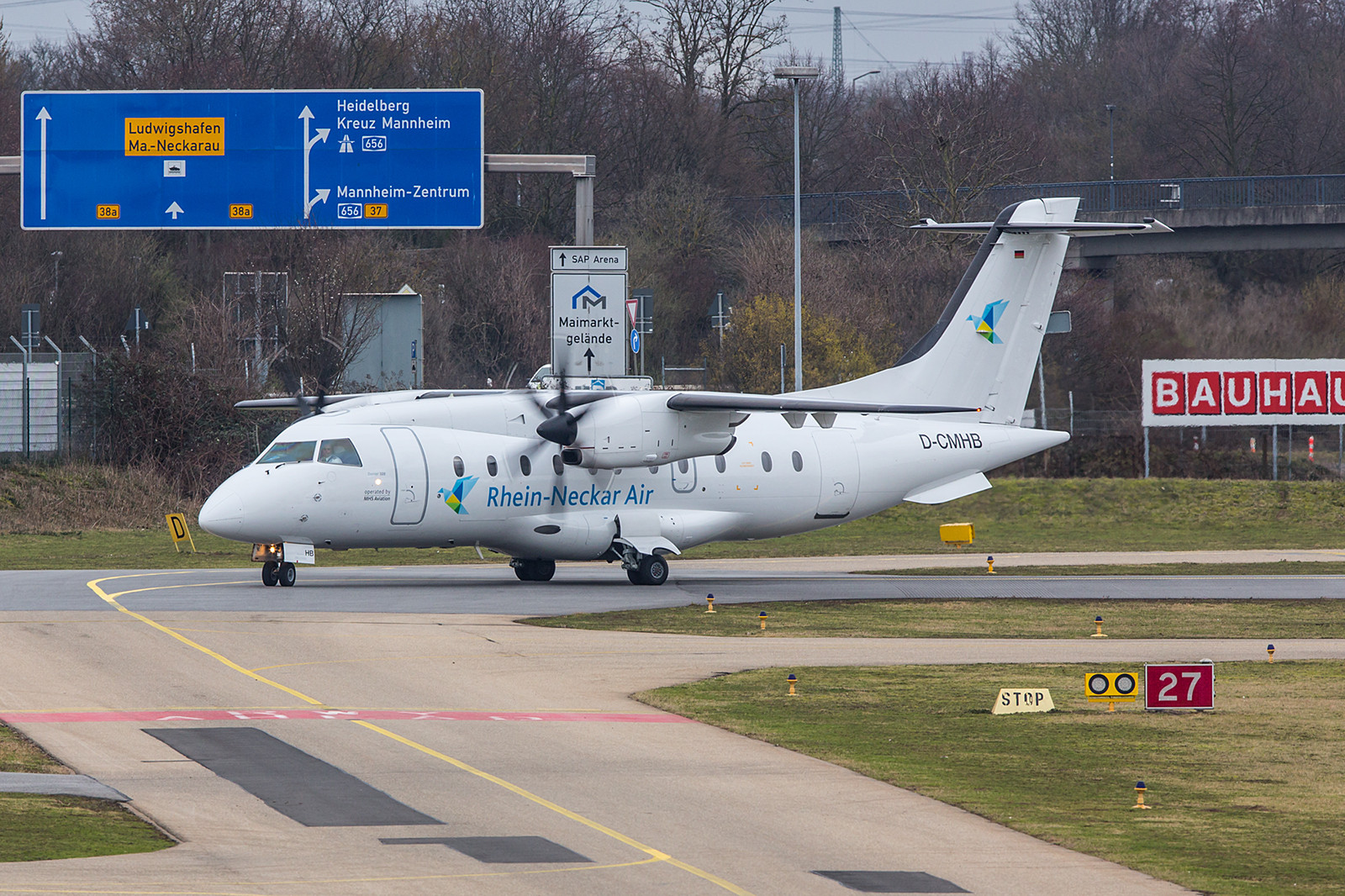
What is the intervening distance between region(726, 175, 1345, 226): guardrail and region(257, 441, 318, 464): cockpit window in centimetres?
3954

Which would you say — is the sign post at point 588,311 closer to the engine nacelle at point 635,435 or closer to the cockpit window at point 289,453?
the engine nacelle at point 635,435

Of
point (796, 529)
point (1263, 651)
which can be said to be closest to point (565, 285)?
point (796, 529)

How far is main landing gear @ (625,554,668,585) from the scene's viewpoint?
31109 millimetres

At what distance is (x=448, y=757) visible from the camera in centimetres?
1519

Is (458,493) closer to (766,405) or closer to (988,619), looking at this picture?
(766,405)

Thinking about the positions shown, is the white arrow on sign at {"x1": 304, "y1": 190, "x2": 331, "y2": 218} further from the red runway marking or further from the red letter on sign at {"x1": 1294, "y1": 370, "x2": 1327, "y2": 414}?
the red letter on sign at {"x1": 1294, "y1": 370, "x2": 1327, "y2": 414}

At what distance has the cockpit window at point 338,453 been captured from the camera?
2812cm

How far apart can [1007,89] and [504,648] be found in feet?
253

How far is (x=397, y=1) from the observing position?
259 ft

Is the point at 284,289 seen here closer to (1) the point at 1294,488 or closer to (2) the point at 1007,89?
(1) the point at 1294,488

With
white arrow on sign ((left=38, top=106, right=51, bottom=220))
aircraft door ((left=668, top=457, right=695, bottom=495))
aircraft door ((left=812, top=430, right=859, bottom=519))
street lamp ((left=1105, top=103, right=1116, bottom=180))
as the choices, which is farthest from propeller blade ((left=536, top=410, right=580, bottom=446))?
street lamp ((left=1105, top=103, right=1116, bottom=180))

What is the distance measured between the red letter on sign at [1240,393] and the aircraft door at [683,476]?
88.1 feet

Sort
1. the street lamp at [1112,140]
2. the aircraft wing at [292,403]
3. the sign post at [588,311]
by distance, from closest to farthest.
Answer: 1. the sign post at [588,311]
2. the aircraft wing at [292,403]
3. the street lamp at [1112,140]

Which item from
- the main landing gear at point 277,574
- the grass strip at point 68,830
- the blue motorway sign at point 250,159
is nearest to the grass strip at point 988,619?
the main landing gear at point 277,574
